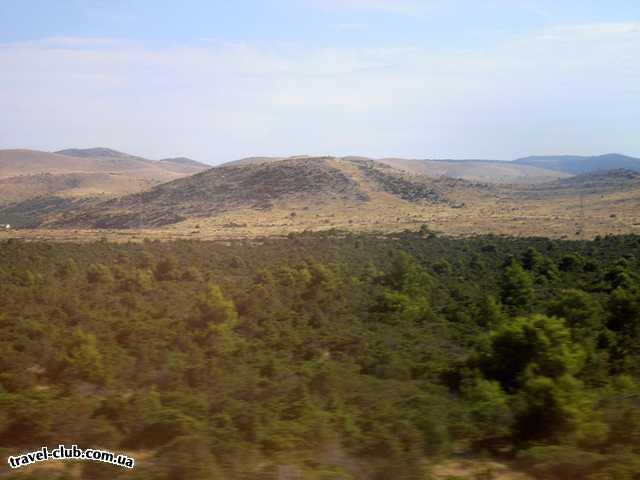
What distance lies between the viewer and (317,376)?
1107cm

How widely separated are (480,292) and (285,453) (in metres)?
17.4

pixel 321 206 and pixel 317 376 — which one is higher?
pixel 321 206

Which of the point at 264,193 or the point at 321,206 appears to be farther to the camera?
the point at 264,193

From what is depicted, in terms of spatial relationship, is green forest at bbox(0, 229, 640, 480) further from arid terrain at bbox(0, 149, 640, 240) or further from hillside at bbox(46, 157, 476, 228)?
hillside at bbox(46, 157, 476, 228)

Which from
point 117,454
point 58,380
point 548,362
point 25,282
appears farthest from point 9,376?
point 25,282

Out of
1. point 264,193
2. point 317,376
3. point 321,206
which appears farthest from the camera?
point 264,193

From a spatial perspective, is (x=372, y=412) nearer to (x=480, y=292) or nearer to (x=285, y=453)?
(x=285, y=453)

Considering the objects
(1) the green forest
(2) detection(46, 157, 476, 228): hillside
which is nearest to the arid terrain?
(2) detection(46, 157, 476, 228): hillside

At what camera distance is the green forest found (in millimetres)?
7566

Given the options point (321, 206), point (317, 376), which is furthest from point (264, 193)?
point (317, 376)

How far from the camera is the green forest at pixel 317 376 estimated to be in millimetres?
7566

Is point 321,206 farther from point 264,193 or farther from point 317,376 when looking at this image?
point 317,376

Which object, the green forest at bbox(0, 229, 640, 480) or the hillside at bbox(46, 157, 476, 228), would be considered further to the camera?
the hillside at bbox(46, 157, 476, 228)

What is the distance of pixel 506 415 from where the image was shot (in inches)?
359
